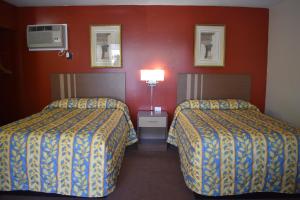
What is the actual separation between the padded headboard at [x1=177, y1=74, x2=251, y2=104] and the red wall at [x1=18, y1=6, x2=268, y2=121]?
116 mm

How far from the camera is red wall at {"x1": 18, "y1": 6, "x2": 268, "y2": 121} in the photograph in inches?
145

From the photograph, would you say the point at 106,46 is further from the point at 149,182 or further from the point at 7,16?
the point at 149,182

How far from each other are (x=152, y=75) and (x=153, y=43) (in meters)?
0.62

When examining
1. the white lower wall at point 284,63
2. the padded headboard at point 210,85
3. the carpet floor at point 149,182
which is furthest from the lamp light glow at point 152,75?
the white lower wall at point 284,63

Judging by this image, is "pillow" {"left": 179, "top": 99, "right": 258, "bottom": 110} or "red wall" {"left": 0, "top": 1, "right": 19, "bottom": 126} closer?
"pillow" {"left": 179, "top": 99, "right": 258, "bottom": 110}

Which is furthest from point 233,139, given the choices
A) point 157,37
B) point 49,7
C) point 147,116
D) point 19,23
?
point 19,23

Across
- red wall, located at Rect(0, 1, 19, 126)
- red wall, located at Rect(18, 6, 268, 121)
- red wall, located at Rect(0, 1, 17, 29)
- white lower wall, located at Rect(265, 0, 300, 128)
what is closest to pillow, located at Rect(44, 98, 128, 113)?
red wall, located at Rect(18, 6, 268, 121)

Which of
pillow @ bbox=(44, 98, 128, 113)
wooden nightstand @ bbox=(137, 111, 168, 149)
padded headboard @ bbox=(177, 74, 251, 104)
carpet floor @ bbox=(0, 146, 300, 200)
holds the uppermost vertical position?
padded headboard @ bbox=(177, 74, 251, 104)

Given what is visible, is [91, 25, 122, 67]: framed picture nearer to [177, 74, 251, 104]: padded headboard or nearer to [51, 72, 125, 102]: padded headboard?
[51, 72, 125, 102]: padded headboard

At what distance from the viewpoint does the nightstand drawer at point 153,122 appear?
341 centimetres

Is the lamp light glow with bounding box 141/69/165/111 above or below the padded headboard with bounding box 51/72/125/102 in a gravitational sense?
above

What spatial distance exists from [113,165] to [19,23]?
3.12m

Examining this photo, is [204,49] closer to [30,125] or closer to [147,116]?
[147,116]

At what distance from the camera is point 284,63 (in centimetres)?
332
